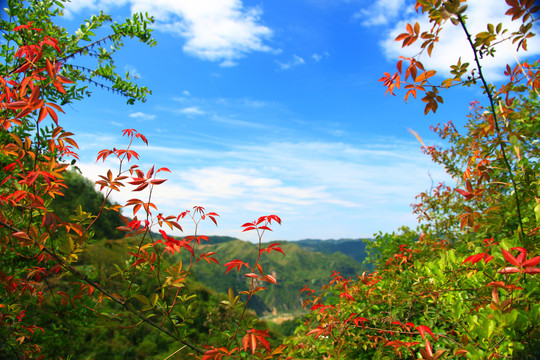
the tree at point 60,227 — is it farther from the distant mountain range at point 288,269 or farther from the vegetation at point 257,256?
the distant mountain range at point 288,269

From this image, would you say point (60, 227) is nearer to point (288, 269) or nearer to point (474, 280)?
point (474, 280)

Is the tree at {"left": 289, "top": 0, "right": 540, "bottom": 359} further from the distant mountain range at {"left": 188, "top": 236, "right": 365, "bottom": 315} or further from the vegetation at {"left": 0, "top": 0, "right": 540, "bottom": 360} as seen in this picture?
the distant mountain range at {"left": 188, "top": 236, "right": 365, "bottom": 315}

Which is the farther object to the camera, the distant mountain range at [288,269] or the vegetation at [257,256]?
the distant mountain range at [288,269]

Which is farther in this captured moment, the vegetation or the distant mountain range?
the distant mountain range

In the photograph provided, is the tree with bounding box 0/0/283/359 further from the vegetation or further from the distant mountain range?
the distant mountain range

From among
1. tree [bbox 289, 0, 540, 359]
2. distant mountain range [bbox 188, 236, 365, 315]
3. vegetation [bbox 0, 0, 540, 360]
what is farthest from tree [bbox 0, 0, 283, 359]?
distant mountain range [bbox 188, 236, 365, 315]

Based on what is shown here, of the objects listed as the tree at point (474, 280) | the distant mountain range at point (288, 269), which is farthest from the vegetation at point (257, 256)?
the distant mountain range at point (288, 269)

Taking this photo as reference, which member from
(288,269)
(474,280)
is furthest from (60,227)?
(288,269)

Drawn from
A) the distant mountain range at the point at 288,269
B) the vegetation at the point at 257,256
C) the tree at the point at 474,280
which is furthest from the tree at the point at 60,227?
the distant mountain range at the point at 288,269

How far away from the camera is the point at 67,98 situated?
345 centimetres

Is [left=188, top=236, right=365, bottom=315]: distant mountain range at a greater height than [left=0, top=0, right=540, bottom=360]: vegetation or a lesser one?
lesser

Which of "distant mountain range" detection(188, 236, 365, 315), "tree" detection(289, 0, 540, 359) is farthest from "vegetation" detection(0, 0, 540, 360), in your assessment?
"distant mountain range" detection(188, 236, 365, 315)

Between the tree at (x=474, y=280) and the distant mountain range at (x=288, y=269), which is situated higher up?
the tree at (x=474, y=280)

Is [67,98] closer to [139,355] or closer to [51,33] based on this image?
[51,33]
